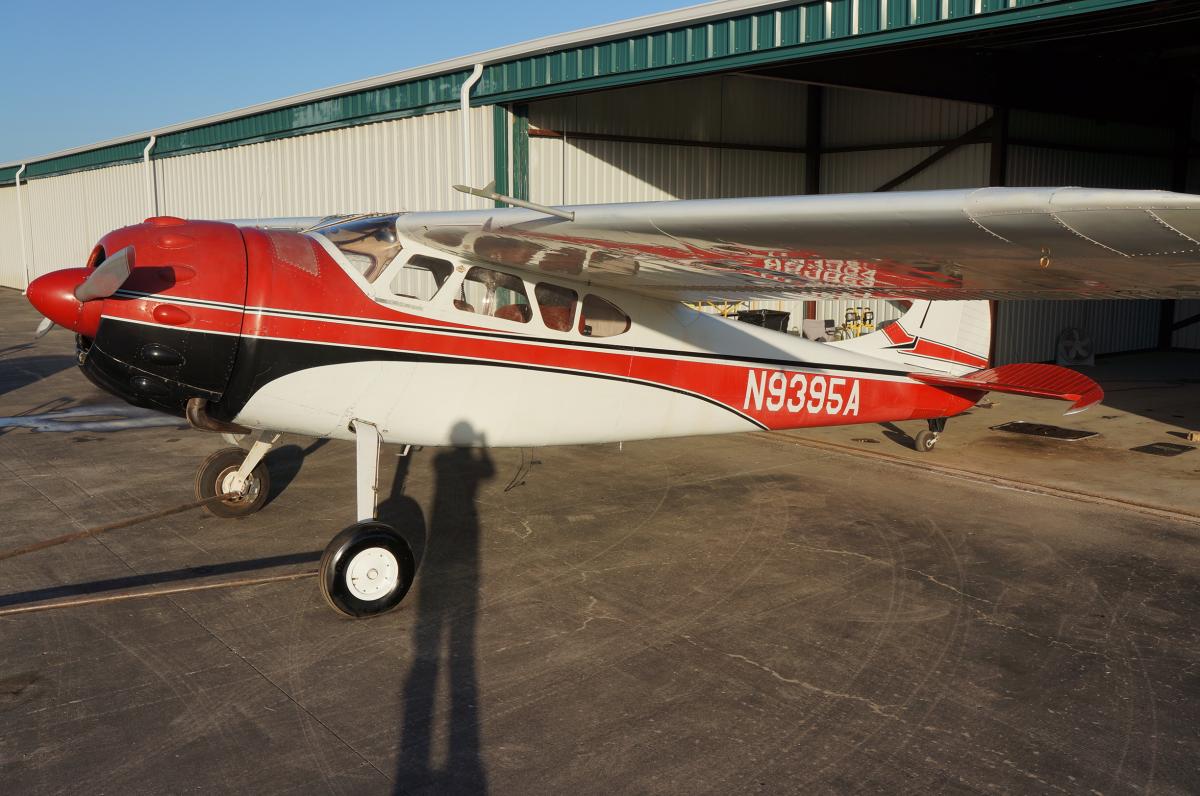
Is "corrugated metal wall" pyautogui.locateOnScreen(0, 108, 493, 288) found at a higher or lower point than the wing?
higher

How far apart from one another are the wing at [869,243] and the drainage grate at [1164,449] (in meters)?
5.64

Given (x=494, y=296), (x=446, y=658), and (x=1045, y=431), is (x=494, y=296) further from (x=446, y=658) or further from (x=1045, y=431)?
(x=1045, y=431)

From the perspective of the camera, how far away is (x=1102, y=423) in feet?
40.1

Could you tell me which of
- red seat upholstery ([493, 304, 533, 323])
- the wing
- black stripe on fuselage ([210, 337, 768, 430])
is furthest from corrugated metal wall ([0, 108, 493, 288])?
black stripe on fuselage ([210, 337, 768, 430])

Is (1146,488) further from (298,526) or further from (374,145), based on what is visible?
(374,145)

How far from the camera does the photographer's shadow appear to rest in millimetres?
3809

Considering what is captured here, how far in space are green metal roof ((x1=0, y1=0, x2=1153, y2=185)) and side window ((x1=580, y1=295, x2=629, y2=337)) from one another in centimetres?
391

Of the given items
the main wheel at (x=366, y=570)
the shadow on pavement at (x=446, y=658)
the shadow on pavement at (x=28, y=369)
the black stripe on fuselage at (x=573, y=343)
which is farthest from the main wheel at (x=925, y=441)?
the shadow on pavement at (x=28, y=369)

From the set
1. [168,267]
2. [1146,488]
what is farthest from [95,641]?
[1146,488]

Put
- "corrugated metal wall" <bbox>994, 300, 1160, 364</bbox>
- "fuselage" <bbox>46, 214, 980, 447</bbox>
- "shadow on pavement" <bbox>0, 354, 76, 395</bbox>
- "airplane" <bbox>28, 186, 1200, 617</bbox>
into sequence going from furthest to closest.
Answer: "corrugated metal wall" <bbox>994, 300, 1160, 364</bbox>, "shadow on pavement" <bbox>0, 354, 76, 395</bbox>, "fuselage" <bbox>46, 214, 980, 447</bbox>, "airplane" <bbox>28, 186, 1200, 617</bbox>

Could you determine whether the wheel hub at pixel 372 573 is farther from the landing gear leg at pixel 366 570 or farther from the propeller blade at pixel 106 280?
the propeller blade at pixel 106 280

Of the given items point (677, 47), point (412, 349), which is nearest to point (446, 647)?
point (412, 349)

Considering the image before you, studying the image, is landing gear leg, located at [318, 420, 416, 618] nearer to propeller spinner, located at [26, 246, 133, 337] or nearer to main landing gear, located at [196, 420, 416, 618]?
main landing gear, located at [196, 420, 416, 618]

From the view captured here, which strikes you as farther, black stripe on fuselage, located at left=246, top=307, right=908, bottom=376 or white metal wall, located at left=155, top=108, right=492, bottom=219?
white metal wall, located at left=155, top=108, right=492, bottom=219
